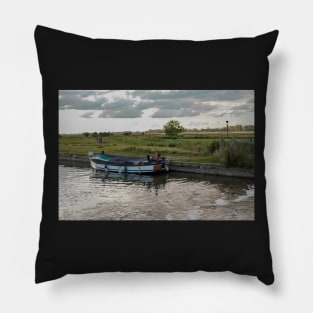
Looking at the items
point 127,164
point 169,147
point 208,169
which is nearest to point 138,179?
point 127,164

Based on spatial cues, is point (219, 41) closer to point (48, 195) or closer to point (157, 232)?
point (157, 232)

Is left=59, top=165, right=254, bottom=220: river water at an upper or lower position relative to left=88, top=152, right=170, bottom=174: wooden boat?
lower

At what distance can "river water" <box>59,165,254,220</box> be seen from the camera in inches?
66.4

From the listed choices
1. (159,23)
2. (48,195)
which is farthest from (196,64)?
(48,195)

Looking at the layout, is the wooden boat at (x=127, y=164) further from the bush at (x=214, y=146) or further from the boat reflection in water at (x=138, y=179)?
the bush at (x=214, y=146)

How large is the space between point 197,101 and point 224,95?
0.11 m

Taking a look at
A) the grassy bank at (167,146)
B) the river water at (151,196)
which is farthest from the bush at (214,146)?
the river water at (151,196)

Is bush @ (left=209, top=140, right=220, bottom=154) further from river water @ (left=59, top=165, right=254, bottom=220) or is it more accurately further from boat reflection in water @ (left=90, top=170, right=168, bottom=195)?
boat reflection in water @ (left=90, top=170, right=168, bottom=195)

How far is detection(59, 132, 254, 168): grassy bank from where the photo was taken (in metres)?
1.71

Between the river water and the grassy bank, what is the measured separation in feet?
0.23

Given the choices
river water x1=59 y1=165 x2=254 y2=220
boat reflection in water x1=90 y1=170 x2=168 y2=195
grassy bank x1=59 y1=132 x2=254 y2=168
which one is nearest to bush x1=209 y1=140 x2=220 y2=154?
grassy bank x1=59 y1=132 x2=254 y2=168

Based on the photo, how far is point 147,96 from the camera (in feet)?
5.59

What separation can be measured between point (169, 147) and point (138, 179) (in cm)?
18

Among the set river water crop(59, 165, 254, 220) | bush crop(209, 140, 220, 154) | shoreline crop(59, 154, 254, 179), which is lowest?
river water crop(59, 165, 254, 220)
